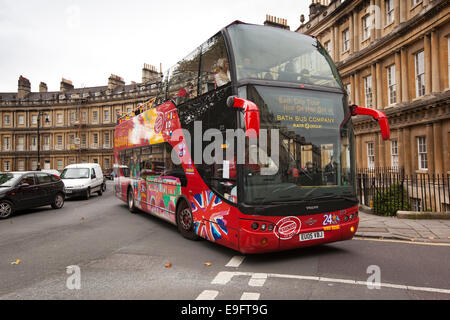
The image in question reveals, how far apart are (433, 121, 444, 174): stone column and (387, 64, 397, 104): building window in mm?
4036

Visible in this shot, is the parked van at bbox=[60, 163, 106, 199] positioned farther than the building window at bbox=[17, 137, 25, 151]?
No

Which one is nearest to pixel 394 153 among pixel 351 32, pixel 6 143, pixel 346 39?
pixel 351 32

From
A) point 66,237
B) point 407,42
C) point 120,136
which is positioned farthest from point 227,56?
point 407,42

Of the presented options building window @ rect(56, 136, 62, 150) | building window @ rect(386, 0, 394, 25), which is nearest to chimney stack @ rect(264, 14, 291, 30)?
building window @ rect(386, 0, 394, 25)

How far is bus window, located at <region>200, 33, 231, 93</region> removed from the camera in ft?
20.0

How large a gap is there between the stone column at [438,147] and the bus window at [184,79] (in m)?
13.7

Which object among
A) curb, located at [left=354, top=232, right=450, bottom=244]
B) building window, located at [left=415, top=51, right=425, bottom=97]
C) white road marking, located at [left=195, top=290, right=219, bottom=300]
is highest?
building window, located at [left=415, top=51, right=425, bottom=97]

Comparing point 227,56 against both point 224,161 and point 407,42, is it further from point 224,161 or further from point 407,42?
point 407,42

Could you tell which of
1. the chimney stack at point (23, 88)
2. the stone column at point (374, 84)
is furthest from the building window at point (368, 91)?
the chimney stack at point (23, 88)

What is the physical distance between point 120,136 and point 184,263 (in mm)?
9786

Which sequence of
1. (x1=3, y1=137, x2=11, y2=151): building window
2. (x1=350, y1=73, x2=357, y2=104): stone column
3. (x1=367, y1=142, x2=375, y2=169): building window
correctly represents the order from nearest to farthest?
(x1=367, y1=142, x2=375, y2=169): building window, (x1=350, y1=73, x2=357, y2=104): stone column, (x1=3, y1=137, x2=11, y2=151): building window

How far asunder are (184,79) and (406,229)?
6724mm

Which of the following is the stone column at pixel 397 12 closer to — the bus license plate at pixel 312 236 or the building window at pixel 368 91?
the building window at pixel 368 91

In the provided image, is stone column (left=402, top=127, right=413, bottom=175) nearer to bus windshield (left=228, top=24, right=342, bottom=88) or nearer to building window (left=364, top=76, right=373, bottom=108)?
building window (left=364, top=76, right=373, bottom=108)
